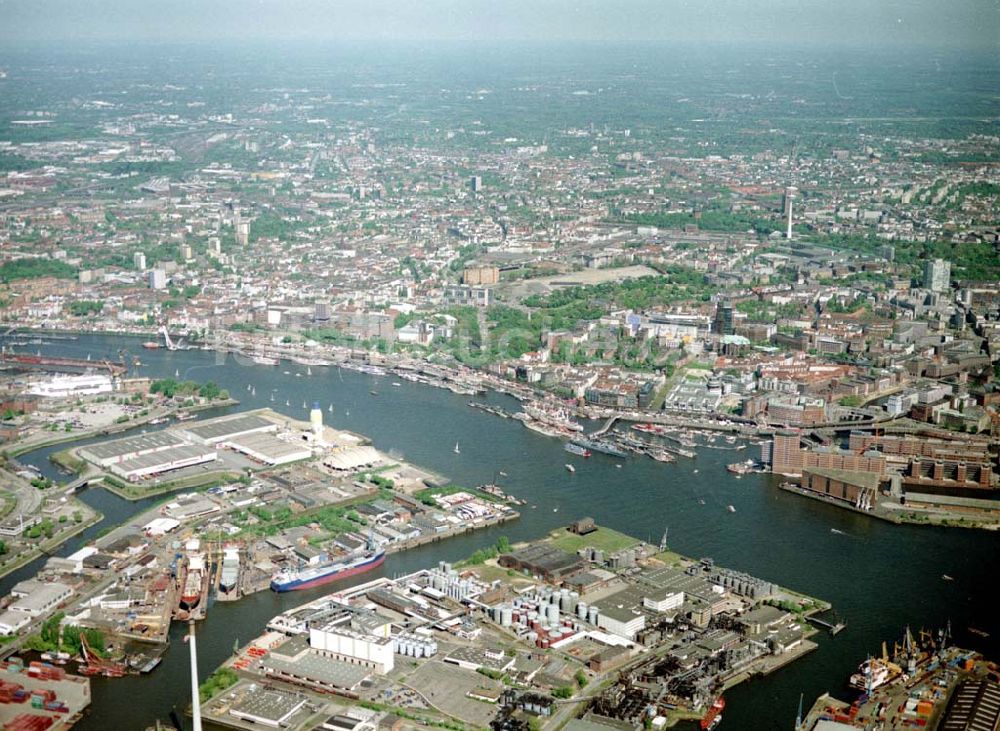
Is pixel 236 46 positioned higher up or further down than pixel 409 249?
higher up

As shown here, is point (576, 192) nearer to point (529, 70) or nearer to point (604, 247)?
point (604, 247)

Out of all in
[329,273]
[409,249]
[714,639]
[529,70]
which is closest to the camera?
[714,639]

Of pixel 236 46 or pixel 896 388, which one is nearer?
pixel 896 388

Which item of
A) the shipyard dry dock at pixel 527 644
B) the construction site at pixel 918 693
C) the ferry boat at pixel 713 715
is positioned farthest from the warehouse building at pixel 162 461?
the construction site at pixel 918 693

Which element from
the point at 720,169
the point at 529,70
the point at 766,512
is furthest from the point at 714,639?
the point at 529,70

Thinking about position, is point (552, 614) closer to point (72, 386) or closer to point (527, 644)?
point (527, 644)

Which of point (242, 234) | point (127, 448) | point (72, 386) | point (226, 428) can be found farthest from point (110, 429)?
point (242, 234)
